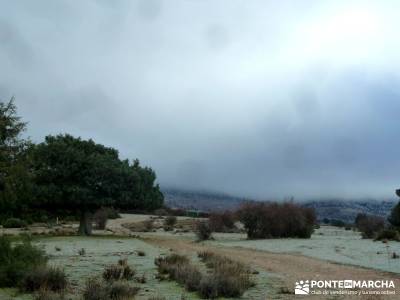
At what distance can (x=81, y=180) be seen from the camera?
54812 millimetres

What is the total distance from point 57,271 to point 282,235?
43.2 meters

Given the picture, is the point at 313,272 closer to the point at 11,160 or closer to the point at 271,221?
the point at 11,160

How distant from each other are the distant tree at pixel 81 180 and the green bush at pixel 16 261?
3215 cm

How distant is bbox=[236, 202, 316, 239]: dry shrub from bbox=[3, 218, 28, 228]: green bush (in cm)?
3158

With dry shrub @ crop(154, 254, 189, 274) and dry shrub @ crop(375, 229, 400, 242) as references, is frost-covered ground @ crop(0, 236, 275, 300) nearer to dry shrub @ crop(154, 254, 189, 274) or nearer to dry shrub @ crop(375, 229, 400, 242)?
dry shrub @ crop(154, 254, 189, 274)

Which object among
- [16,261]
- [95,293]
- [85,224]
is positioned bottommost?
[95,293]

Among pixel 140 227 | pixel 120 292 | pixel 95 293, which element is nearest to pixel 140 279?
pixel 120 292

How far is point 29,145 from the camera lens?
72.4 feet

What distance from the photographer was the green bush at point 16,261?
60.8ft

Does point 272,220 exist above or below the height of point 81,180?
below

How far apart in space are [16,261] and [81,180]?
35.8 m

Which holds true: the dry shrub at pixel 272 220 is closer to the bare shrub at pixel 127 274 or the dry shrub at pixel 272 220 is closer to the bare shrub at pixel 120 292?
the bare shrub at pixel 127 274

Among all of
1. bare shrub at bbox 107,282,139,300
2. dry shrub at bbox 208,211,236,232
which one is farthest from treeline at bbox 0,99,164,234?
bare shrub at bbox 107,282,139,300

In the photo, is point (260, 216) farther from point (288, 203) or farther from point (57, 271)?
point (57, 271)
